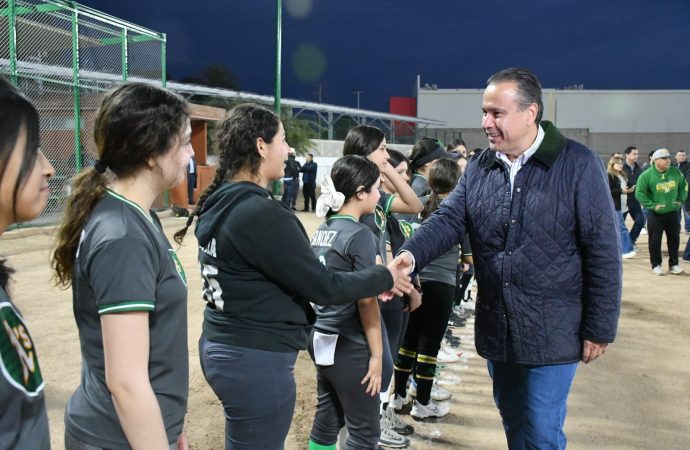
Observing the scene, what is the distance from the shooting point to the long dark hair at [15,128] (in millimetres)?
1103

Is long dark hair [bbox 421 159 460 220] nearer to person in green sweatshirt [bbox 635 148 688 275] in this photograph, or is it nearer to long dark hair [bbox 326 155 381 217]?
long dark hair [bbox 326 155 381 217]

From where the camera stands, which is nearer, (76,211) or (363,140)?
(76,211)

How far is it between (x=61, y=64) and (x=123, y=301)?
469 inches

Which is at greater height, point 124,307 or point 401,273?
point 124,307

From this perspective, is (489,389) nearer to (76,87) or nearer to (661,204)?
(661,204)

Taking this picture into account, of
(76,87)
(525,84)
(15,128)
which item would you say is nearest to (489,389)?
(525,84)

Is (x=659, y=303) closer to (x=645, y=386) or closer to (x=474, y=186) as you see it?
(x=645, y=386)

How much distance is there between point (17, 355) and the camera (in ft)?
3.46

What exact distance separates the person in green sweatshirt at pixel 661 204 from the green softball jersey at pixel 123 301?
31.7ft

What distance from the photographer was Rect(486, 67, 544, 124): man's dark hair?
8.52 feet

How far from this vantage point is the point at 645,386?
4.69 m

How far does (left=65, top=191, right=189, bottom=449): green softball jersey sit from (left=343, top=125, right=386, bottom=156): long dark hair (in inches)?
80.9

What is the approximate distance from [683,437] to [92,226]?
394cm

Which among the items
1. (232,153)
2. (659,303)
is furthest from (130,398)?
(659,303)
